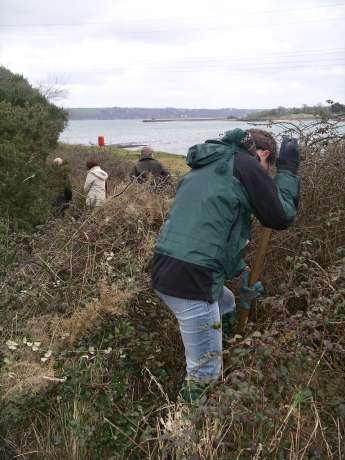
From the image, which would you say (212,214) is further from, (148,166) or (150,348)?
(148,166)

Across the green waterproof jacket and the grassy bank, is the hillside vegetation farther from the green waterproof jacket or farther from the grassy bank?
the green waterproof jacket

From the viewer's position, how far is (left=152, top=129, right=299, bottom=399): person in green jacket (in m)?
2.71

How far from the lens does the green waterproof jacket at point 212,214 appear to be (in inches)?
107

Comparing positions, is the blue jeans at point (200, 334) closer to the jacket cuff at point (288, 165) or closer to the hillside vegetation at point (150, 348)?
the hillside vegetation at point (150, 348)

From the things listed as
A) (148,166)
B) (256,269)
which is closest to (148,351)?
(256,269)

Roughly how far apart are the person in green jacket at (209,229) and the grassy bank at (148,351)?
0.64 feet

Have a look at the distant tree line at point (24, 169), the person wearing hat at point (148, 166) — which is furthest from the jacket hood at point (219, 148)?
the person wearing hat at point (148, 166)

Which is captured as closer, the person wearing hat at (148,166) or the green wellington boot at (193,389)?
the green wellington boot at (193,389)

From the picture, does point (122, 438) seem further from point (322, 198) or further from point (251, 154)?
point (322, 198)

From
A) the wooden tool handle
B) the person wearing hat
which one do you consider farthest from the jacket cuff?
the person wearing hat

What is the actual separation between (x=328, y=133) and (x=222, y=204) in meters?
2.05

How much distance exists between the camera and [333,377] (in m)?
3.00

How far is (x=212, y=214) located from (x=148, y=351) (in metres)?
1.26

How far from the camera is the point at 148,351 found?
3514mm
